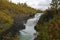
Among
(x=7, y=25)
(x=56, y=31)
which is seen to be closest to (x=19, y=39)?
(x=7, y=25)

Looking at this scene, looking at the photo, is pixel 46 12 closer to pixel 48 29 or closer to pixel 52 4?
pixel 52 4

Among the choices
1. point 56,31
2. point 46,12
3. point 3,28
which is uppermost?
point 46,12

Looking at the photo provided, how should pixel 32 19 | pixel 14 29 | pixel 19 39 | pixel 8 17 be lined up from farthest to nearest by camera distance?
pixel 32 19 < pixel 8 17 < pixel 14 29 < pixel 19 39

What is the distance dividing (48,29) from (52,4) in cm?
1517

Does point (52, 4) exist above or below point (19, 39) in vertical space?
above

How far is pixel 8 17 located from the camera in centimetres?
3794

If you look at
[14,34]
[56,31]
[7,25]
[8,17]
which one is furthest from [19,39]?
[56,31]

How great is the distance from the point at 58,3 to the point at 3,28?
37.8ft

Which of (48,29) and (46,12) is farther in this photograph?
(46,12)

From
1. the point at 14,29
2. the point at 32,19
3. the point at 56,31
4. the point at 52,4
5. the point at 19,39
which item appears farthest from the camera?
the point at 32,19

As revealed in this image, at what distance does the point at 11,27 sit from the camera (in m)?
35.2

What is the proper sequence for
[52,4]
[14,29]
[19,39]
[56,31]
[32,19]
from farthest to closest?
[32,19] < [52,4] < [14,29] < [19,39] < [56,31]

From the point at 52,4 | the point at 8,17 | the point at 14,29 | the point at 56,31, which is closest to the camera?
the point at 56,31

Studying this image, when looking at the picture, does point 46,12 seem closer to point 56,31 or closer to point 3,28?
point 3,28
